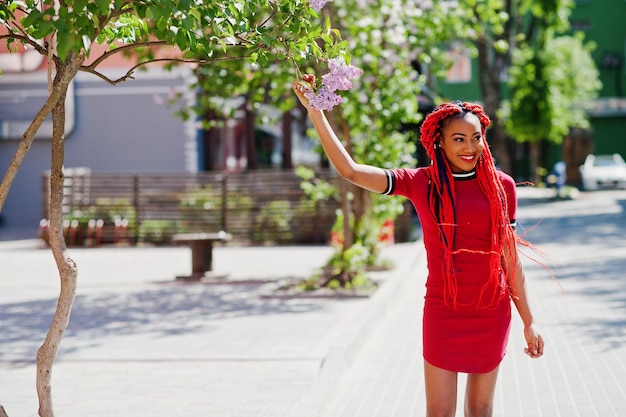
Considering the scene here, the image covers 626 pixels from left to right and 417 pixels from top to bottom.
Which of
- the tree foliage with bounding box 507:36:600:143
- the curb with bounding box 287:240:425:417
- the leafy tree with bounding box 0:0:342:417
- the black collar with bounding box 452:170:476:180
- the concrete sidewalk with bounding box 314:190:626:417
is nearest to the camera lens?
the black collar with bounding box 452:170:476:180

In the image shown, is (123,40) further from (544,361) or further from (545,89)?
(545,89)

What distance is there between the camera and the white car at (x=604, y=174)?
150 ft

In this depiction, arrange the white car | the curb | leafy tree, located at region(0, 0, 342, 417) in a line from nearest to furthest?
leafy tree, located at region(0, 0, 342, 417) → the curb → the white car

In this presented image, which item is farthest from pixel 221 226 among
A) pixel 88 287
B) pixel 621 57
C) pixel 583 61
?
pixel 621 57

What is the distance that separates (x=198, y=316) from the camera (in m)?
12.0

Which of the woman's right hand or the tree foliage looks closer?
the woman's right hand

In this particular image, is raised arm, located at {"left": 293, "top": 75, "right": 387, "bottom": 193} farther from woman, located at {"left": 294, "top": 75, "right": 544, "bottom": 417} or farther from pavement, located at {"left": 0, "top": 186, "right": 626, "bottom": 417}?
pavement, located at {"left": 0, "top": 186, "right": 626, "bottom": 417}

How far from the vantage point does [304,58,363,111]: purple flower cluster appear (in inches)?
183

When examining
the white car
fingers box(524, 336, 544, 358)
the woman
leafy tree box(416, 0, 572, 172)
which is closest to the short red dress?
the woman

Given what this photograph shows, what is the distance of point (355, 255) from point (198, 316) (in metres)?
2.93

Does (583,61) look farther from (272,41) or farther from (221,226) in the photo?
(272,41)

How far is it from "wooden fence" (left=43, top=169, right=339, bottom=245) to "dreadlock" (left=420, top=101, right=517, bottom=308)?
1824 cm

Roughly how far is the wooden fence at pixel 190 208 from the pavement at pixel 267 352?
703 cm

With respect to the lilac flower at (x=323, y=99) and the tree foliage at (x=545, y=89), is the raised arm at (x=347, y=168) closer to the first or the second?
the lilac flower at (x=323, y=99)
